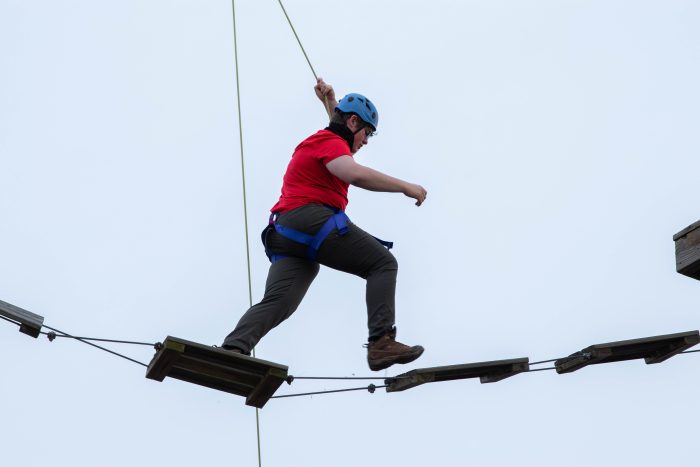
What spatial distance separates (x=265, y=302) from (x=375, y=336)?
2.43 ft

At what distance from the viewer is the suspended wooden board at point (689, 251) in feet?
27.0

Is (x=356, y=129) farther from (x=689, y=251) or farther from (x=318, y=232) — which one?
(x=689, y=251)

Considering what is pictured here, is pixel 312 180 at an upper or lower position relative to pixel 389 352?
upper

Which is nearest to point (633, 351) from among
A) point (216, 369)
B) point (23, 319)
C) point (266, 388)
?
point (266, 388)

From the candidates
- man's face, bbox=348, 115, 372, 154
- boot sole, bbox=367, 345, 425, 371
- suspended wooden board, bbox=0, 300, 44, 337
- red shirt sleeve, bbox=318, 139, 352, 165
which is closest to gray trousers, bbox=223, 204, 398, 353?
boot sole, bbox=367, 345, 425, 371

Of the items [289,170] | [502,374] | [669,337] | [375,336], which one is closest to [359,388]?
[375,336]

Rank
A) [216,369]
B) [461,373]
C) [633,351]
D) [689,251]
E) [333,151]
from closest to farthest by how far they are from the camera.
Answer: [689,251] → [216,369] → [333,151] → [461,373] → [633,351]

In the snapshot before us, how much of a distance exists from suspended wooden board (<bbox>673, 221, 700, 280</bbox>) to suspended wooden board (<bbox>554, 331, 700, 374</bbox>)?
2.94 ft

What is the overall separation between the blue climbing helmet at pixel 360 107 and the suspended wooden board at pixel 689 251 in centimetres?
209

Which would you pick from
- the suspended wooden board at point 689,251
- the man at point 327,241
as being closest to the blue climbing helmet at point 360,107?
the man at point 327,241

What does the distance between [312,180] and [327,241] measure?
0.41 m

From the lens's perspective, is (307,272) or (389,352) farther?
(307,272)

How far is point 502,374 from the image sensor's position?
897 cm

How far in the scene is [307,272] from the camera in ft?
29.8
